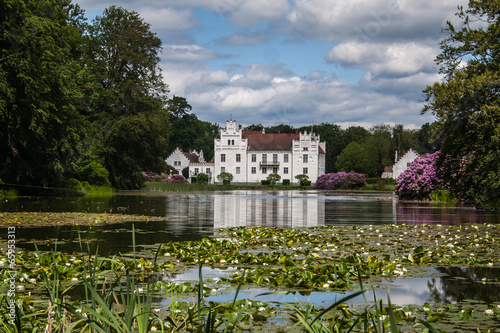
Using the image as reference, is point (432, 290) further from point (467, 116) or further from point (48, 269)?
point (467, 116)

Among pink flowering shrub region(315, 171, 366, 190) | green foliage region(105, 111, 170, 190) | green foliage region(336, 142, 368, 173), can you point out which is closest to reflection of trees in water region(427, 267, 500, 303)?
green foliage region(105, 111, 170, 190)

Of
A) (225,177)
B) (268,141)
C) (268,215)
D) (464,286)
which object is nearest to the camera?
(464,286)

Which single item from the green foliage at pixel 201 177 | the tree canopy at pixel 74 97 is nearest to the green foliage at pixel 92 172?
the tree canopy at pixel 74 97

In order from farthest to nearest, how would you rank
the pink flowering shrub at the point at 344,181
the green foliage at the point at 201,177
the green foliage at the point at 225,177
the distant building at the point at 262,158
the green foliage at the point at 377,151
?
the green foliage at the point at 377,151 → the distant building at the point at 262,158 → the green foliage at the point at 225,177 → the green foliage at the point at 201,177 → the pink flowering shrub at the point at 344,181

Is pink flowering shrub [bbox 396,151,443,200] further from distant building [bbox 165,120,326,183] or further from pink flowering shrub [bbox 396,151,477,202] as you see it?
distant building [bbox 165,120,326,183]

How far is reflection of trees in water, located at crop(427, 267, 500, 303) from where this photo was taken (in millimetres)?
5754

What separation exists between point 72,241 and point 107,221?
15.3 ft

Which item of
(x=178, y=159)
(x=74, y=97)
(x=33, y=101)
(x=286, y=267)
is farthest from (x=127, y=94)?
(x=178, y=159)

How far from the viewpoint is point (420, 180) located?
1344 inches

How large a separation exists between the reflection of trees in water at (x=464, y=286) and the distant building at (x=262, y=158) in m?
94.1

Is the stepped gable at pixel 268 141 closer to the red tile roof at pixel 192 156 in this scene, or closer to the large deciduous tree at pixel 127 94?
the red tile roof at pixel 192 156

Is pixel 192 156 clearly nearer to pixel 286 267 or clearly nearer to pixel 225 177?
pixel 225 177

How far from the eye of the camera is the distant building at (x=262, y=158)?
334 ft

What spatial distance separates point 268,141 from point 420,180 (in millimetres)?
71540
